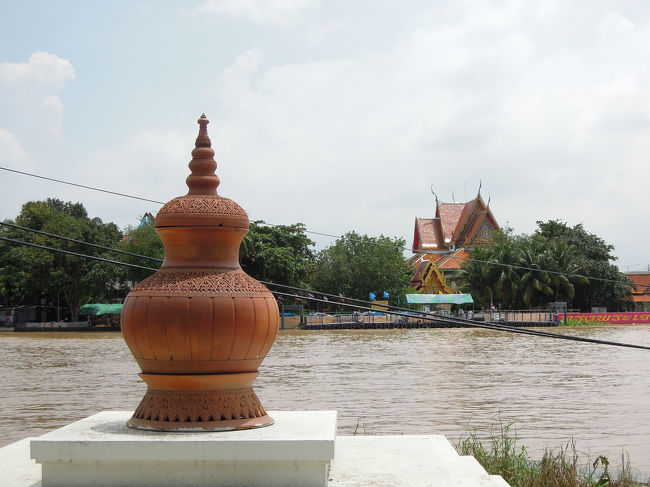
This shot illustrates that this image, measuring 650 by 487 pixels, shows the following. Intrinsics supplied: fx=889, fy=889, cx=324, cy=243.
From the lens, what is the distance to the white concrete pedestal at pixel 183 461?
4.57m

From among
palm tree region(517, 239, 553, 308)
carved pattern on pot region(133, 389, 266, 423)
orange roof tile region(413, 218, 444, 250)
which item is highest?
orange roof tile region(413, 218, 444, 250)

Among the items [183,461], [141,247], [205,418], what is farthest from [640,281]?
[183,461]

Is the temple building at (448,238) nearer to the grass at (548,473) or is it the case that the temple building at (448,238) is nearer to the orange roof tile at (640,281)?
the orange roof tile at (640,281)

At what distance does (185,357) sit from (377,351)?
27331mm

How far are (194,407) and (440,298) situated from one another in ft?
184

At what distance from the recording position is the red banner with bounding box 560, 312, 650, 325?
56.6 metres

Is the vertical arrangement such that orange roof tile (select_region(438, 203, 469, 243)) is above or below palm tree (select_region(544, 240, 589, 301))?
above

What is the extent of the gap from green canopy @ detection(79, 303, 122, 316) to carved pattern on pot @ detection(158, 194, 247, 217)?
171 ft

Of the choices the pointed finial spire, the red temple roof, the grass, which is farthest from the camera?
the red temple roof

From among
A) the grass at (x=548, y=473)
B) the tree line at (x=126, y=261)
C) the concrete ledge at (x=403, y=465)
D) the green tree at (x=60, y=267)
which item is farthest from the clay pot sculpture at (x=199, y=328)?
the green tree at (x=60, y=267)

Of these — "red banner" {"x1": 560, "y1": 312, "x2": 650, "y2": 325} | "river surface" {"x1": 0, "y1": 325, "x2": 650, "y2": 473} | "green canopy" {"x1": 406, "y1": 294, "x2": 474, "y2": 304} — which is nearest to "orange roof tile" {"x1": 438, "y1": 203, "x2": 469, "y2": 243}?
"green canopy" {"x1": 406, "y1": 294, "x2": 474, "y2": 304}

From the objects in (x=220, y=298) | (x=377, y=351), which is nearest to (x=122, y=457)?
(x=220, y=298)

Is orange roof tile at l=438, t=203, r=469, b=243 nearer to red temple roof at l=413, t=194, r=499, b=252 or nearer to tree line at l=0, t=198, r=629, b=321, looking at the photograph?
red temple roof at l=413, t=194, r=499, b=252

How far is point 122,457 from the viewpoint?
457cm
